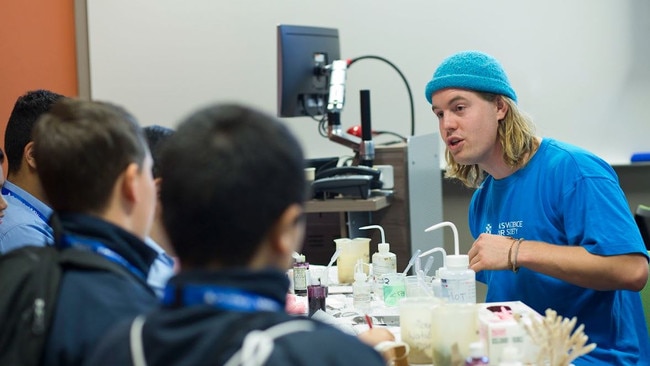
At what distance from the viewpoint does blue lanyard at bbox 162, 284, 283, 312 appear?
96 cm

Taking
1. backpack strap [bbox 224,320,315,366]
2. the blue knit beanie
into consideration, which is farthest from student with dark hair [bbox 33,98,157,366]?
the blue knit beanie

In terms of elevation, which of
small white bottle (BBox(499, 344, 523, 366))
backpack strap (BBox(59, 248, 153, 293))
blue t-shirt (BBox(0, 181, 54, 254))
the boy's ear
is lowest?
small white bottle (BBox(499, 344, 523, 366))

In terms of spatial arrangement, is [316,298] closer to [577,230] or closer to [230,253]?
[577,230]

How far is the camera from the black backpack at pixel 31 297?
127 centimetres

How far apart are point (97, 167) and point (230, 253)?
51 centimetres

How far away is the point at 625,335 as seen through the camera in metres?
2.14

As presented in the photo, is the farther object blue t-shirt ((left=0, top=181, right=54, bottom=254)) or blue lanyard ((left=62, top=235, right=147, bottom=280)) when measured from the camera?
blue t-shirt ((left=0, top=181, right=54, bottom=254))

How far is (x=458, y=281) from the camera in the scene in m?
1.92

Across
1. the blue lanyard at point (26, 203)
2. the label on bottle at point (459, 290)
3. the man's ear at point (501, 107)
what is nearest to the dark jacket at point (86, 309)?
the label on bottle at point (459, 290)

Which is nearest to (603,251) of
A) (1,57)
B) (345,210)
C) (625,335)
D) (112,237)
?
(625,335)

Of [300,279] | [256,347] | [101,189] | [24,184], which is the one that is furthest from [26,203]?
[256,347]

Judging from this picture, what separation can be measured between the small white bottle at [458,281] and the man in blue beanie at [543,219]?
0.23 meters

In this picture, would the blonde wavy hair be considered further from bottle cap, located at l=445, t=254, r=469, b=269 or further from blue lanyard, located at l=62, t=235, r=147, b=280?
blue lanyard, located at l=62, t=235, r=147, b=280

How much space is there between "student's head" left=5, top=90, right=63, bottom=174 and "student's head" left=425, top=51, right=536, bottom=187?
1201mm
